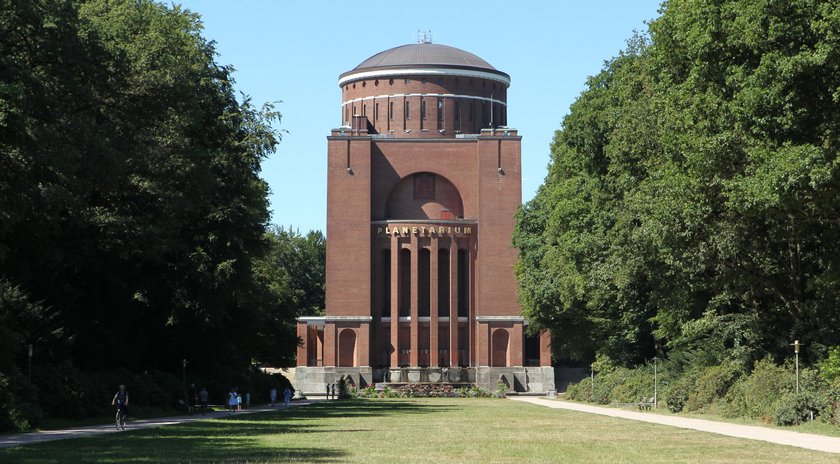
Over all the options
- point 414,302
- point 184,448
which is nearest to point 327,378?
point 414,302

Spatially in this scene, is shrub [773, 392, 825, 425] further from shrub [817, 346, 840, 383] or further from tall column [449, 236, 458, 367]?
Answer: tall column [449, 236, 458, 367]

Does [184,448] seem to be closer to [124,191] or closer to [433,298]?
[124,191]

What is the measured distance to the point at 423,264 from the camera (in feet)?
301

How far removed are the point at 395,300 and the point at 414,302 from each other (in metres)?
1.33

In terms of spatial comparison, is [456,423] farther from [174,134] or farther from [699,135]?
[174,134]

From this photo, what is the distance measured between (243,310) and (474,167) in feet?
140

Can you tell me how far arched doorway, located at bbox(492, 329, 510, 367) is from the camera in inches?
3543

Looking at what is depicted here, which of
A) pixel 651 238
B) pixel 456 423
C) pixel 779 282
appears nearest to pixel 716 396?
pixel 779 282

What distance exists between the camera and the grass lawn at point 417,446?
61.8ft

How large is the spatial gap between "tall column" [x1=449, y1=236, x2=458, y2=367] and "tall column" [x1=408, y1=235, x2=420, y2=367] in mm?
2291

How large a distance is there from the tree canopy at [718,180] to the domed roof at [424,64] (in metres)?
47.4

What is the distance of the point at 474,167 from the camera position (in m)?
93.7

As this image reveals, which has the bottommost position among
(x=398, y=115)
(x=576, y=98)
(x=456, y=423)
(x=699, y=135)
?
(x=456, y=423)

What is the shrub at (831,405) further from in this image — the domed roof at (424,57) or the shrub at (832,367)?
the domed roof at (424,57)
